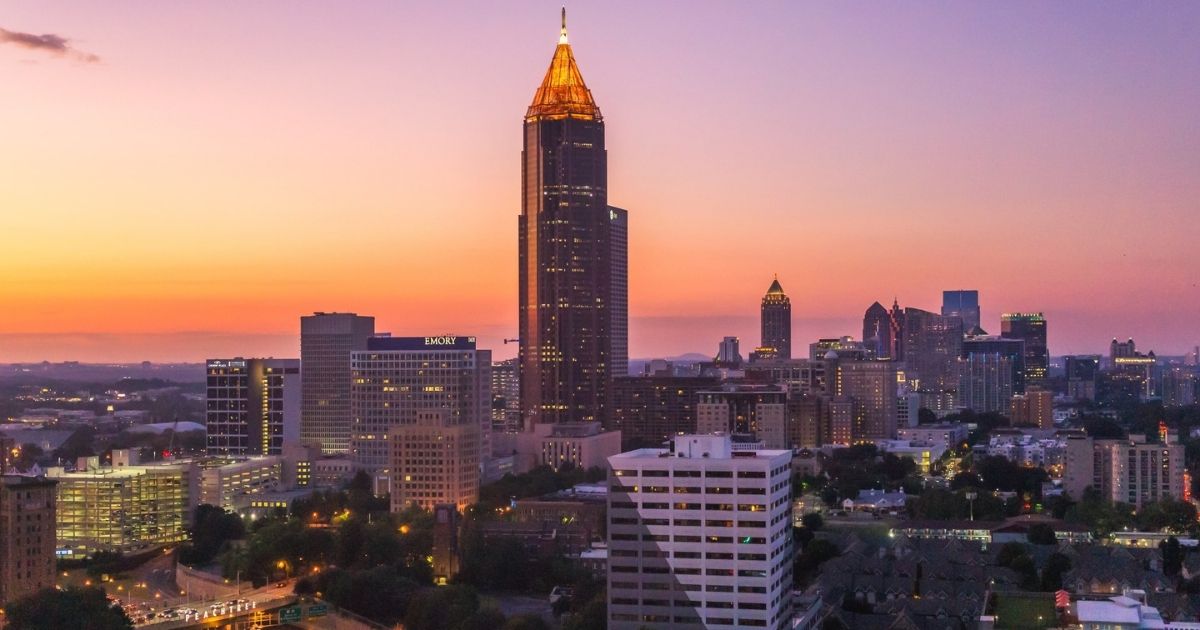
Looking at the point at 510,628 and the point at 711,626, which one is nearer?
the point at 711,626

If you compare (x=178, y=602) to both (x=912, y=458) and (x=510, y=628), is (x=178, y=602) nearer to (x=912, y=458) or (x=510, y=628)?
(x=510, y=628)

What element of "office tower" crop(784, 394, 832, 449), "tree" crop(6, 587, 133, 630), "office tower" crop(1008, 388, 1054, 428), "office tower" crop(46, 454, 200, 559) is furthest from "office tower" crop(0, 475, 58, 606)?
"office tower" crop(1008, 388, 1054, 428)

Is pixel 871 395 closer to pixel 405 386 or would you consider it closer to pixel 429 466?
pixel 405 386

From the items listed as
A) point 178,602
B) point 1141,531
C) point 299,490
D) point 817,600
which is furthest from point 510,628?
point 299,490

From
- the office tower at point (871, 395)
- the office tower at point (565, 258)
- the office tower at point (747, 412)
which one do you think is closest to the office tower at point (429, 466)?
the office tower at point (747, 412)

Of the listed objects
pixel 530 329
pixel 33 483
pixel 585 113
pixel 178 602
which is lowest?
pixel 178 602

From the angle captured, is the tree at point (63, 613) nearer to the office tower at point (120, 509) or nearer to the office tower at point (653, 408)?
the office tower at point (120, 509)

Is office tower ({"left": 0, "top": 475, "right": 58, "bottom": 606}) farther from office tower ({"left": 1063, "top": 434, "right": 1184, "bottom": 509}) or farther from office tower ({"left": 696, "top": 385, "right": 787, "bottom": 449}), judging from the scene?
office tower ({"left": 696, "top": 385, "right": 787, "bottom": 449})

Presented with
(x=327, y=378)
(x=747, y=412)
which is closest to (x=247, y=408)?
(x=327, y=378)
